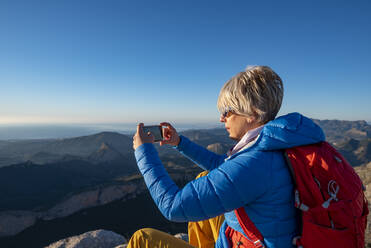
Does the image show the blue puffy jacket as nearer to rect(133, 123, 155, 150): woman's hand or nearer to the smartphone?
rect(133, 123, 155, 150): woman's hand

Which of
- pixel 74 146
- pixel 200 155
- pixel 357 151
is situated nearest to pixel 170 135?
pixel 200 155

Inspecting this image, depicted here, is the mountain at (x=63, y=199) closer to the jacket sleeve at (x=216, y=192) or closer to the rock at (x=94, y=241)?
the rock at (x=94, y=241)

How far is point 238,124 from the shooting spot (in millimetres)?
1985

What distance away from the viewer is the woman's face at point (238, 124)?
1921 mm

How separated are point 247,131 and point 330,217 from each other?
0.91 meters

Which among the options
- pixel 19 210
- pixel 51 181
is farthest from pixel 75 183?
pixel 19 210

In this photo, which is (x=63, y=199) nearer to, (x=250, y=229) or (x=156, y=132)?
(x=156, y=132)

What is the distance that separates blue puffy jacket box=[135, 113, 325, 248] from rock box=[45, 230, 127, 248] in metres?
6.00

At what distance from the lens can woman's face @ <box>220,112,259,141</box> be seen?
75.6 inches

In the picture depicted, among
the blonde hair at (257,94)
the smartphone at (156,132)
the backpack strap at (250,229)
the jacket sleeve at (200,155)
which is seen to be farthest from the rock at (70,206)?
the blonde hair at (257,94)

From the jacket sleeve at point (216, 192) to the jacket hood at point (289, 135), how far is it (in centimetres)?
19

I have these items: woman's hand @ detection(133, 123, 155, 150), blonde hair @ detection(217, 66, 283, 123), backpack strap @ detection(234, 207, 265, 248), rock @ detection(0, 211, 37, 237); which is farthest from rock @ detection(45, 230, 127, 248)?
rock @ detection(0, 211, 37, 237)

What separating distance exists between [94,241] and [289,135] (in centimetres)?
734

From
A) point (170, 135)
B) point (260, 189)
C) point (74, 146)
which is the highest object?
point (170, 135)
